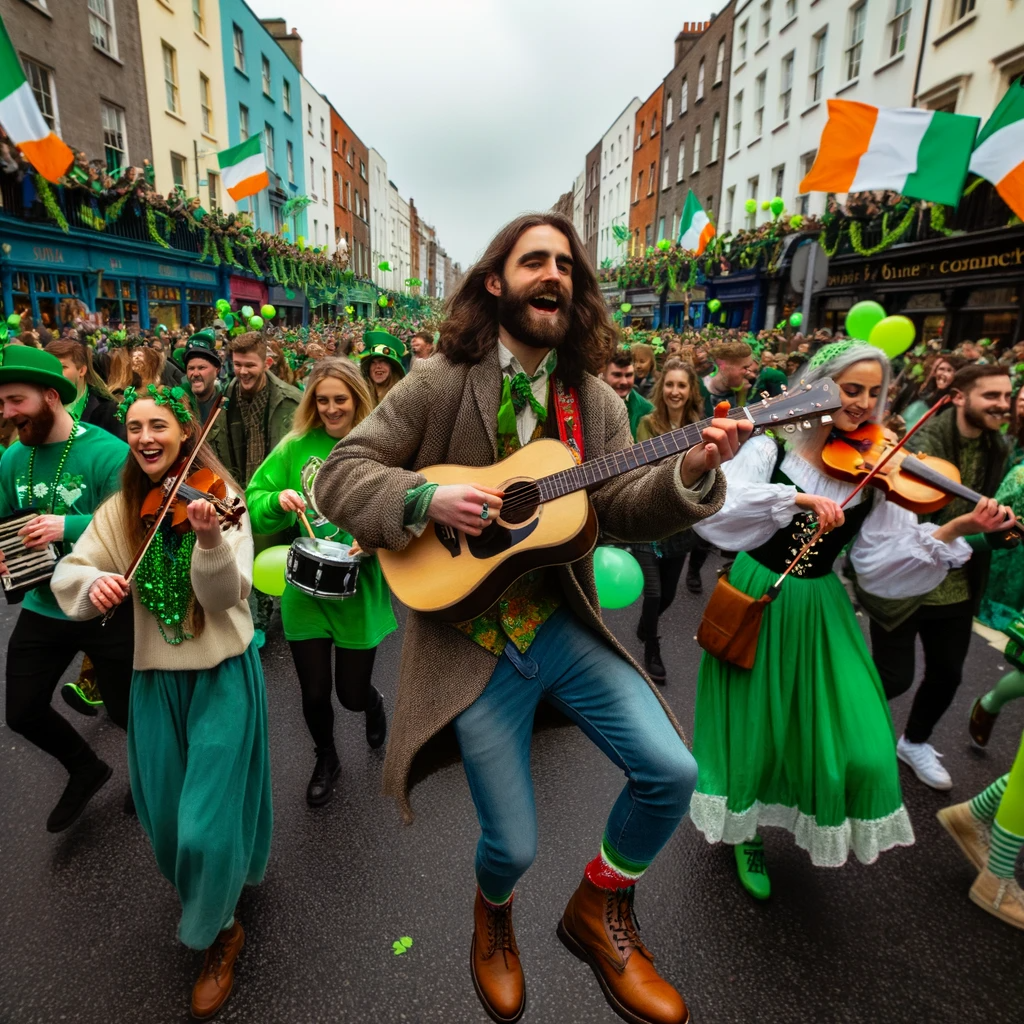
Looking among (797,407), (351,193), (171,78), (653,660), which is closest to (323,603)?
(797,407)

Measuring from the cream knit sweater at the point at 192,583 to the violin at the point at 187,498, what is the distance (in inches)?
3.9

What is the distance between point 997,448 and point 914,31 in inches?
605

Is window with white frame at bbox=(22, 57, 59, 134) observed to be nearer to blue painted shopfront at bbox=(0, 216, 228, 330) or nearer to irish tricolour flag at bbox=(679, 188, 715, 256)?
blue painted shopfront at bbox=(0, 216, 228, 330)

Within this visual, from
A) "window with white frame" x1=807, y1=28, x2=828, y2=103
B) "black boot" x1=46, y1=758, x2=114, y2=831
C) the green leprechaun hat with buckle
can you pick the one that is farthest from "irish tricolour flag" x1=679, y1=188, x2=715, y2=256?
"black boot" x1=46, y1=758, x2=114, y2=831

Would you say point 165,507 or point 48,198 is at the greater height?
point 48,198

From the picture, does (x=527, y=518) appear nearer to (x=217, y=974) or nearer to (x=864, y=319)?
(x=217, y=974)

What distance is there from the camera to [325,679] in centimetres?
328

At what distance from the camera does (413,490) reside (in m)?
1.84

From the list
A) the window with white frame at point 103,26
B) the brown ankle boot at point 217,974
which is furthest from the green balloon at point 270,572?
the window with white frame at point 103,26

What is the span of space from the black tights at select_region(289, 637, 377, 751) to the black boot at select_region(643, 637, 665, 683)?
2.12 metres

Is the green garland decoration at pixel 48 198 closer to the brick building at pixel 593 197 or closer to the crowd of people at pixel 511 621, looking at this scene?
the crowd of people at pixel 511 621

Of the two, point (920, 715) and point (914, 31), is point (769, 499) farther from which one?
point (914, 31)

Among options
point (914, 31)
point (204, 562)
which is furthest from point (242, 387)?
point (914, 31)

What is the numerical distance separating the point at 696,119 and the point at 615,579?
3135cm
